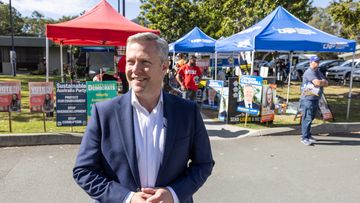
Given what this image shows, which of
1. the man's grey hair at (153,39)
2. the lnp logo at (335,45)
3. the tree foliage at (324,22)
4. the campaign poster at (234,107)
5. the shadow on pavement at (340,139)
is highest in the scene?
the tree foliage at (324,22)

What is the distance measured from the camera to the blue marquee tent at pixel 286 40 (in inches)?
359

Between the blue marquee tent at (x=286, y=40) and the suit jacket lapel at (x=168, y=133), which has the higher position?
the blue marquee tent at (x=286, y=40)

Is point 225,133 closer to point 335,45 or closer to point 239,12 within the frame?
point 335,45

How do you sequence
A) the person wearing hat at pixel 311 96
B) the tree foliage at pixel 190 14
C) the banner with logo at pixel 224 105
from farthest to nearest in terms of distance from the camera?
the tree foliage at pixel 190 14 → the banner with logo at pixel 224 105 → the person wearing hat at pixel 311 96

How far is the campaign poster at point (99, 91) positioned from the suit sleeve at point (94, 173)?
238 inches

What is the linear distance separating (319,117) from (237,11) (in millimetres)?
16019

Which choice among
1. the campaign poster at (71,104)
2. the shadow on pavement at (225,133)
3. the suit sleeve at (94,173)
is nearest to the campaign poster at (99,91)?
the campaign poster at (71,104)

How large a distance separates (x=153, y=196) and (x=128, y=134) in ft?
1.15

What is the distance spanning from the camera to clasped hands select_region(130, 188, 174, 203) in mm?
1788

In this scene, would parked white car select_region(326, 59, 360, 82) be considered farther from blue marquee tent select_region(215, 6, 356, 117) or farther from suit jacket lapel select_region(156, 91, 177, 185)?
suit jacket lapel select_region(156, 91, 177, 185)

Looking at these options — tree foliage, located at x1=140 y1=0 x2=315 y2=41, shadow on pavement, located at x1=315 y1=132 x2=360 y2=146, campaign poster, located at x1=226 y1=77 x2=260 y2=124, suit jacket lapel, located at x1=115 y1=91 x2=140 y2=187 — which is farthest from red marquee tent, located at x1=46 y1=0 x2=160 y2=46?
tree foliage, located at x1=140 y1=0 x2=315 y2=41

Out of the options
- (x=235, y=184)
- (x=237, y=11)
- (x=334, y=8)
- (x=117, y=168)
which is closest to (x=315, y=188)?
(x=235, y=184)

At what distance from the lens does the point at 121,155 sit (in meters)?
1.86

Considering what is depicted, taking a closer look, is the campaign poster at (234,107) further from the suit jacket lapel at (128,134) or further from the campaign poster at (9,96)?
the suit jacket lapel at (128,134)
